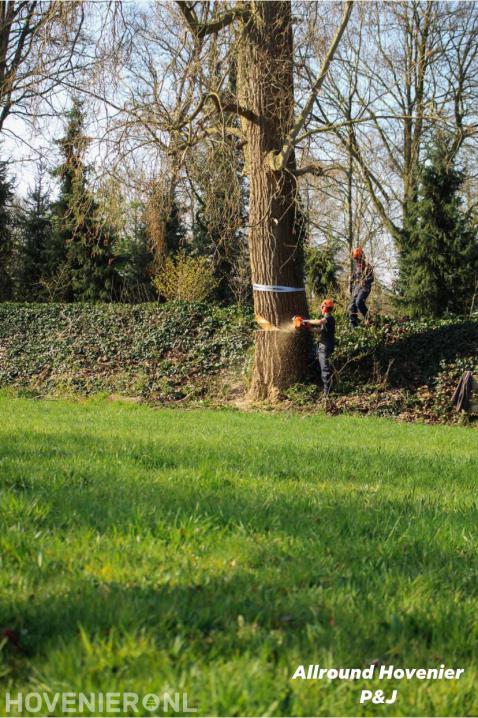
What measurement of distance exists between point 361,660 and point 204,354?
1484cm

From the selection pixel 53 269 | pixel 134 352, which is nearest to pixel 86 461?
pixel 134 352

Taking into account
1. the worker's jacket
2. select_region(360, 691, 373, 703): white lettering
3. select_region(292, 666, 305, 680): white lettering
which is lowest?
select_region(360, 691, 373, 703): white lettering

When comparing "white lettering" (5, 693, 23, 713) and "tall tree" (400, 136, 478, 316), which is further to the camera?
"tall tree" (400, 136, 478, 316)

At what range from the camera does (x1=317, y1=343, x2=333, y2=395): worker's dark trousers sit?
14.5 metres

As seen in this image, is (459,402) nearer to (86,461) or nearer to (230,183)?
(230,183)

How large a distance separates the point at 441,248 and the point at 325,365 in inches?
530

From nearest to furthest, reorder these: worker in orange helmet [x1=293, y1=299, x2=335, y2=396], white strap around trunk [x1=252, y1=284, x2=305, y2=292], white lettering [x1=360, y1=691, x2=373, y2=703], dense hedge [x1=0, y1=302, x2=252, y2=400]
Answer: white lettering [x1=360, y1=691, x2=373, y2=703], worker in orange helmet [x1=293, y1=299, x2=335, y2=396], white strap around trunk [x1=252, y1=284, x2=305, y2=292], dense hedge [x1=0, y1=302, x2=252, y2=400]

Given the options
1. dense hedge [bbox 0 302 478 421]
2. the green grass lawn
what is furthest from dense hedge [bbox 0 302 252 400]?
the green grass lawn

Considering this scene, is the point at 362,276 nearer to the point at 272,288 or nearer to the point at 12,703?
the point at 272,288

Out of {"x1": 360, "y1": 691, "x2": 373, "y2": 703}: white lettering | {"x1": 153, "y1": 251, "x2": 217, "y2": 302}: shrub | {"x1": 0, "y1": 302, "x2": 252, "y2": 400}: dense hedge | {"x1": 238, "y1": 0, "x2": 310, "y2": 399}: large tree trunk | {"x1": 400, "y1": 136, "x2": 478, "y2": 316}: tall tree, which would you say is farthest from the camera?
{"x1": 153, "y1": 251, "x2": 217, "y2": 302}: shrub

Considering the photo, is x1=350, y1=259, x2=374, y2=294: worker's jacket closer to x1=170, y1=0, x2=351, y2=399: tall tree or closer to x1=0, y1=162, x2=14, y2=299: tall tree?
x1=170, y1=0, x2=351, y2=399: tall tree

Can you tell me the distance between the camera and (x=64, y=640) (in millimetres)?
2457

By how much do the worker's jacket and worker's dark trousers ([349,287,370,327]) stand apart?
0.09m

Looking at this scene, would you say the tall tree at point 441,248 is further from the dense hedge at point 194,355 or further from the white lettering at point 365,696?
the white lettering at point 365,696
